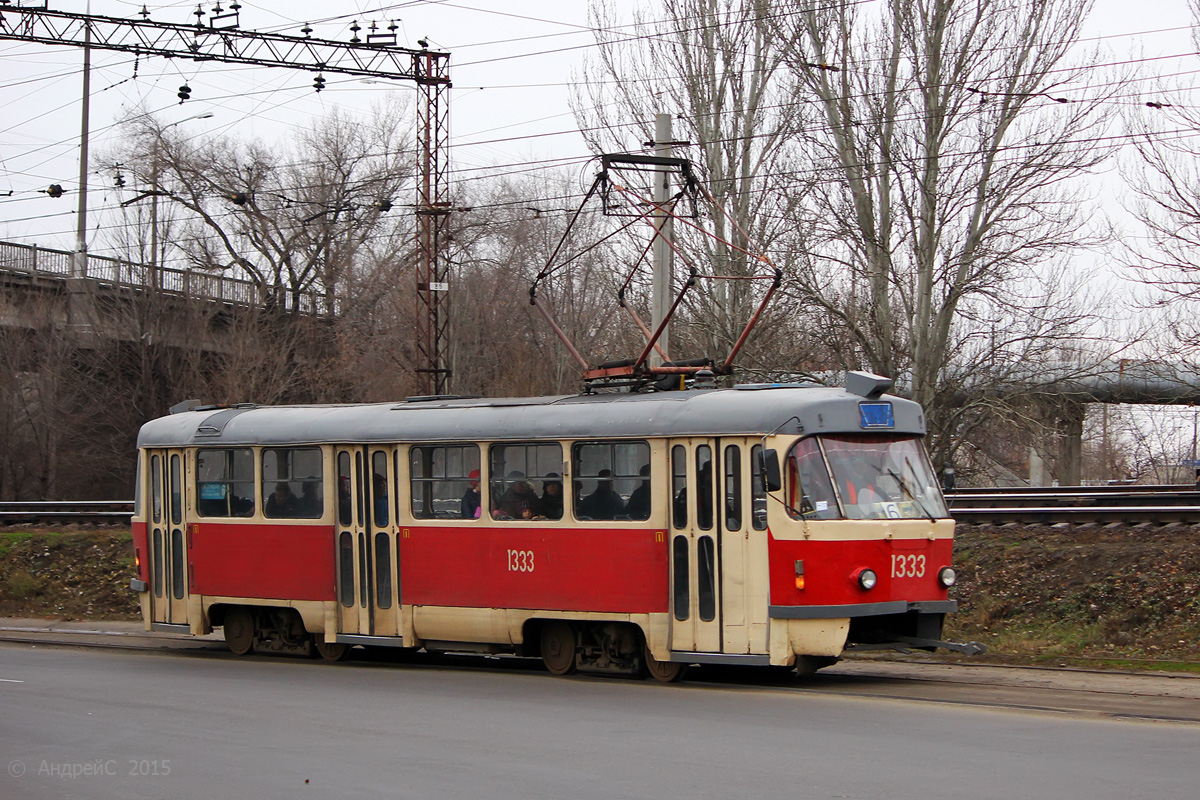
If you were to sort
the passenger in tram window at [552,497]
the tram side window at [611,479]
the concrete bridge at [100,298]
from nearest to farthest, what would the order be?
the tram side window at [611,479], the passenger in tram window at [552,497], the concrete bridge at [100,298]

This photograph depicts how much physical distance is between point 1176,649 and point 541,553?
21.5 ft

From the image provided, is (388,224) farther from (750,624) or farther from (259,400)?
(750,624)

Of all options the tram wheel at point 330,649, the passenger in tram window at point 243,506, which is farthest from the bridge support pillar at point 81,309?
the tram wheel at point 330,649

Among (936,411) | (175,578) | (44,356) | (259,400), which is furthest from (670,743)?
(44,356)

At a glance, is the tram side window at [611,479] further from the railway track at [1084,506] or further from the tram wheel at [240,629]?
the railway track at [1084,506]

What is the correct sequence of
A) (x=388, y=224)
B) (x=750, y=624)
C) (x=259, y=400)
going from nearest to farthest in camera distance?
1. (x=750, y=624)
2. (x=259, y=400)
3. (x=388, y=224)

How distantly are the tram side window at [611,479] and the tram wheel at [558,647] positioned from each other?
1.18m

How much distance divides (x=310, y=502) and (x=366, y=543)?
99 cm

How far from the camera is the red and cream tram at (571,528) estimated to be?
1196 cm

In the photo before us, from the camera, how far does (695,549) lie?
12.4 m

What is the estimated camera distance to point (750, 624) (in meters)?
12.0

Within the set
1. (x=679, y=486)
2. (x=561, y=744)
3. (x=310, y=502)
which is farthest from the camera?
(x=310, y=502)

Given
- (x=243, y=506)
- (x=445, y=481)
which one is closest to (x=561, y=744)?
(x=445, y=481)

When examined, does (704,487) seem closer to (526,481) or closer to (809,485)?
(809,485)
